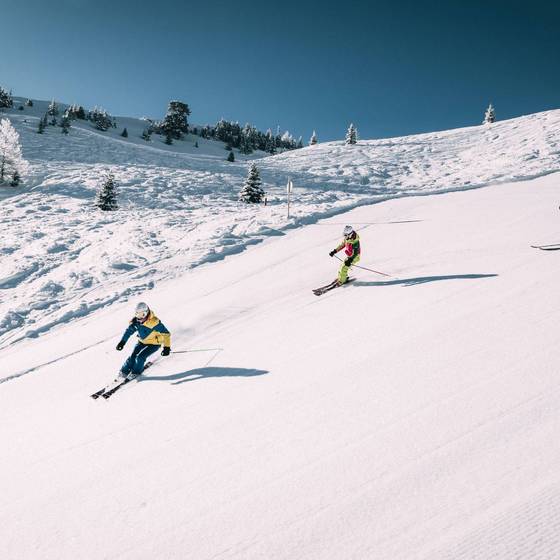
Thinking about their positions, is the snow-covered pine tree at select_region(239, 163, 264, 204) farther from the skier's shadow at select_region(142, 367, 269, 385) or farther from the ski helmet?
the skier's shadow at select_region(142, 367, 269, 385)

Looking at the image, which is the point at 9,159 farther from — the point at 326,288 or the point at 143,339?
the point at 326,288

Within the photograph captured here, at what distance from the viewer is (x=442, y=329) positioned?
6434 mm

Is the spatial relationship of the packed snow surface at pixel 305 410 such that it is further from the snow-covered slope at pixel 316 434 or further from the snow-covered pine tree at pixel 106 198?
the snow-covered pine tree at pixel 106 198

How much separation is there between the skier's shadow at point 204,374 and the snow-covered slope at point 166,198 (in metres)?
6.71

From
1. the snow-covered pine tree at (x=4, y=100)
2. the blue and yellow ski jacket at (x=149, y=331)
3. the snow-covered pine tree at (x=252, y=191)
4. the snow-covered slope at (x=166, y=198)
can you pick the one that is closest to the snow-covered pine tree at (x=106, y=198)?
the snow-covered slope at (x=166, y=198)

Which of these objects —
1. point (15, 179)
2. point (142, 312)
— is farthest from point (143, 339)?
point (15, 179)

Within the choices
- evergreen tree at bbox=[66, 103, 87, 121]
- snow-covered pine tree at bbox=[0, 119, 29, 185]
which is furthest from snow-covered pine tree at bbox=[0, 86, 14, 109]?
snow-covered pine tree at bbox=[0, 119, 29, 185]

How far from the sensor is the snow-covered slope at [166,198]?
14.0 meters

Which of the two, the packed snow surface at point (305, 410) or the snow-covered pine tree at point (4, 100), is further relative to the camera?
the snow-covered pine tree at point (4, 100)

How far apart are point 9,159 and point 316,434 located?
124 feet

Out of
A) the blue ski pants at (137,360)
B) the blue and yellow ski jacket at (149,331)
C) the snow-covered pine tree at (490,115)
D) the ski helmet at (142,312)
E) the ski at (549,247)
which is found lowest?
the blue ski pants at (137,360)

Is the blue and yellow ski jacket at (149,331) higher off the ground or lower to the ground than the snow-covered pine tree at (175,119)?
lower

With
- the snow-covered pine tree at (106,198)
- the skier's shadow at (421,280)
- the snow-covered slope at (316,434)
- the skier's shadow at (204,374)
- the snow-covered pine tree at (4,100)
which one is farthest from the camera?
the snow-covered pine tree at (4,100)

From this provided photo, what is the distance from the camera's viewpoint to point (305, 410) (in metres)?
4.88
